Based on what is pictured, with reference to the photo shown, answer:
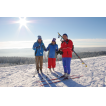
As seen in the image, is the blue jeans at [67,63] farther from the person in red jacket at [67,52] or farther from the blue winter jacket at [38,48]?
the blue winter jacket at [38,48]

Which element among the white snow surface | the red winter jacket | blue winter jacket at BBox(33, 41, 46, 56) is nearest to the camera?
the white snow surface

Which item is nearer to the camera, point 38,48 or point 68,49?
point 68,49

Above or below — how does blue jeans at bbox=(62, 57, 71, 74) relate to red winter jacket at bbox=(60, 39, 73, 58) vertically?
below

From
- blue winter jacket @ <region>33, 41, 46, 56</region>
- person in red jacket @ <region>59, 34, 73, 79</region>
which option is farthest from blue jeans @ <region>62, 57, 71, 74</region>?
blue winter jacket @ <region>33, 41, 46, 56</region>

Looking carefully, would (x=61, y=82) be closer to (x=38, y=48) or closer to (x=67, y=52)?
(x=67, y=52)

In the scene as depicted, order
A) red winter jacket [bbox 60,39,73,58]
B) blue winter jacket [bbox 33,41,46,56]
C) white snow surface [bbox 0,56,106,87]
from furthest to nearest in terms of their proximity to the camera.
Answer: blue winter jacket [bbox 33,41,46,56] → red winter jacket [bbox 60,39,73,58] → white snow surface [bbox 0,56,106,87]

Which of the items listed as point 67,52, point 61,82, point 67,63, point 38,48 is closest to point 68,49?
point 67,52

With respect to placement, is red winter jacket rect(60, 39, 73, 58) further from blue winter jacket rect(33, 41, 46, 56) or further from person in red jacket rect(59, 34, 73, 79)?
blue winter jacket rect(33, 41, 46, 56)

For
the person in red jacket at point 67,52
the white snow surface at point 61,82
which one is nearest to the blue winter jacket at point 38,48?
the white snow surface at point 61,82

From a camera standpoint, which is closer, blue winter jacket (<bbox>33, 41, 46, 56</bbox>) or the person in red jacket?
the person in red jacket
